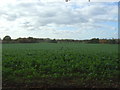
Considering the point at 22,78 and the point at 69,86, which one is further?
the point at 22,78

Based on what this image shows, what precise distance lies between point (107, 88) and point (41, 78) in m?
1.79

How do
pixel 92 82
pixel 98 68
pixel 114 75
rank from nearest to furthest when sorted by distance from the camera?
1. pixel 92 82
2. pixel 114 75
3. pixel 98 68

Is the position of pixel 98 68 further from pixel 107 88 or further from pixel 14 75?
pixel 14 75

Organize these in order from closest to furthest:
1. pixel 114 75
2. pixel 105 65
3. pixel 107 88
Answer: pixel 107 88 < pixel 114 75 < pixel 105 65

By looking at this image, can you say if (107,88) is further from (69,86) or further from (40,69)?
(40,69)

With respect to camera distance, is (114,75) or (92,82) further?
(114,75)

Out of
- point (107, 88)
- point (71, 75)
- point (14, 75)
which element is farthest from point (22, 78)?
point (107, 88)

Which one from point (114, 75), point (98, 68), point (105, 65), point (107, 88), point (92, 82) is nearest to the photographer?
point (107, 88)

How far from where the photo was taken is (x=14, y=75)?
19.9ft

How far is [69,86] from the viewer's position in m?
5.15

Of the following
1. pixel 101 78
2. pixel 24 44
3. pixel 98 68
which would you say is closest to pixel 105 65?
pixel 98 68

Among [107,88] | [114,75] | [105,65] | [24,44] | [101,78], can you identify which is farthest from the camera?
[24,44]

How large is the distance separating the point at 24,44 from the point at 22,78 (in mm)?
16942

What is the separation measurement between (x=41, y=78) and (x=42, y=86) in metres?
0.77
